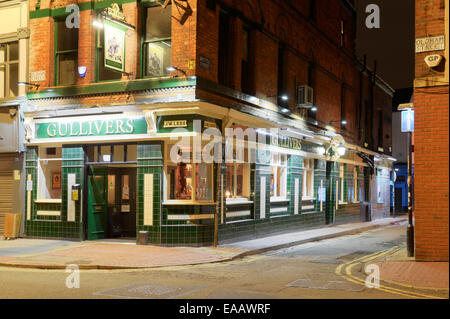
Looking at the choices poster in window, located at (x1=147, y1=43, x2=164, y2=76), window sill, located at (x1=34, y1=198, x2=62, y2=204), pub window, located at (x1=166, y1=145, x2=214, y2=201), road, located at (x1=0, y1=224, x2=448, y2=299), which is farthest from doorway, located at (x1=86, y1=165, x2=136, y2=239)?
road, located at (x1=0, y1=224, x2=448, y2=299)

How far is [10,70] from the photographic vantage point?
61.1 ft

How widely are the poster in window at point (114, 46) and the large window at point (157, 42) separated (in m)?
0.91

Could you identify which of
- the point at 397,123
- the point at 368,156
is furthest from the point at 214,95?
the point at 397,123

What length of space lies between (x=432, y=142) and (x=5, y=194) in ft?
46.8

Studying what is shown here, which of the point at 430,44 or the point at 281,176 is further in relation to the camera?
the point at 281,176

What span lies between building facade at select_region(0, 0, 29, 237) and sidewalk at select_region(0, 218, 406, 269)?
1.93 m

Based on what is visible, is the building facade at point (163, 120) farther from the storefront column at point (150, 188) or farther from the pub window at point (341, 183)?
the pub window at point (341, 183)

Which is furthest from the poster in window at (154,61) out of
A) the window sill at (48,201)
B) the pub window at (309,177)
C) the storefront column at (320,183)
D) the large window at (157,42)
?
the storefront column at (320,183)

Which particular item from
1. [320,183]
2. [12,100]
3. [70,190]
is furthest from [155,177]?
[320,183]

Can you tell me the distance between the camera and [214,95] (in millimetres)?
16359

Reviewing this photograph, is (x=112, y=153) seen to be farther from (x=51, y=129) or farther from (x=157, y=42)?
(x=157, y=42)

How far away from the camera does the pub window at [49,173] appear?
17891mm

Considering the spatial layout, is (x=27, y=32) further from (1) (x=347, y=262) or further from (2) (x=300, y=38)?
(1) (x=347, y=262)
